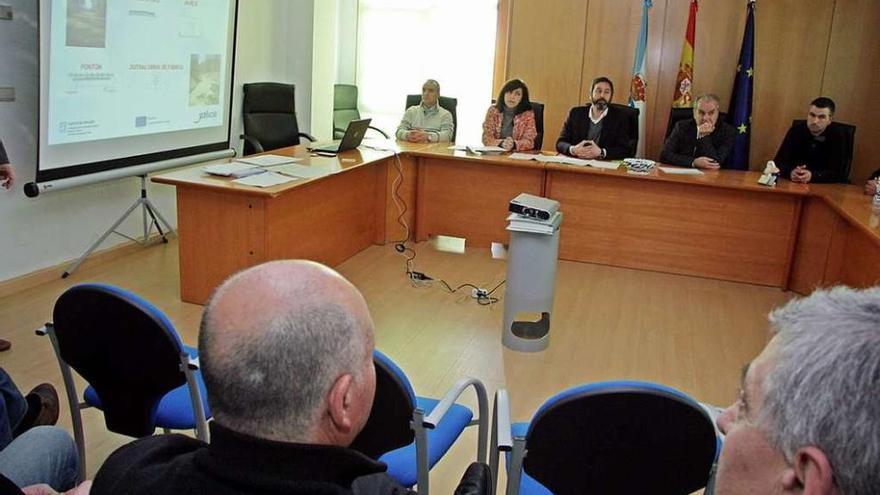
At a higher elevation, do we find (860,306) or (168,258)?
(860,306)

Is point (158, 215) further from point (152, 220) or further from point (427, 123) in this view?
point (427, 123)

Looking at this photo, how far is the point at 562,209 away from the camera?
204 inches

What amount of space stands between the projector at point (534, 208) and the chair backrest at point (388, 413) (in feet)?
6.09

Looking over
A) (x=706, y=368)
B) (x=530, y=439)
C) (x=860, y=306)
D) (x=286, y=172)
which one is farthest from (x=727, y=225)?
(x=860, y=306)

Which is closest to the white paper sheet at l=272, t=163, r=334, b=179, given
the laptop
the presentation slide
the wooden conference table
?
the wooden conference table

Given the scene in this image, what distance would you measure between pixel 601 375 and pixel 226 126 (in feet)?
11.7

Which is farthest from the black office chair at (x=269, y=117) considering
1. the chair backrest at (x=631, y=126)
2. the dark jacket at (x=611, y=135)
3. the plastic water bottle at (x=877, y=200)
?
the plastic water bottle at (x=877, y=200)

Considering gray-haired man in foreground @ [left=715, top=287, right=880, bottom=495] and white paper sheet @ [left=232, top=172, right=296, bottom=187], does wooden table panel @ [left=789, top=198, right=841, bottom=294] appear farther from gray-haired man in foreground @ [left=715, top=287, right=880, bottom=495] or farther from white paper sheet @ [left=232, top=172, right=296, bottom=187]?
gray-haired man in foreground @ [left=715, top=287, right=880, bottom=495]

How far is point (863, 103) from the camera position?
19.6 ft

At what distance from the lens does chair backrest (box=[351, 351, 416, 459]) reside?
171 centimetres

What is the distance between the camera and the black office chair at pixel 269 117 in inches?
225

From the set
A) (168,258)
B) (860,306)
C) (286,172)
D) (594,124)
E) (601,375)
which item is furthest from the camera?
(594,124)

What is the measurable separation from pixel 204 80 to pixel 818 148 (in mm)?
4378

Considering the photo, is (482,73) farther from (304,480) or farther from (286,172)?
(304,480)
